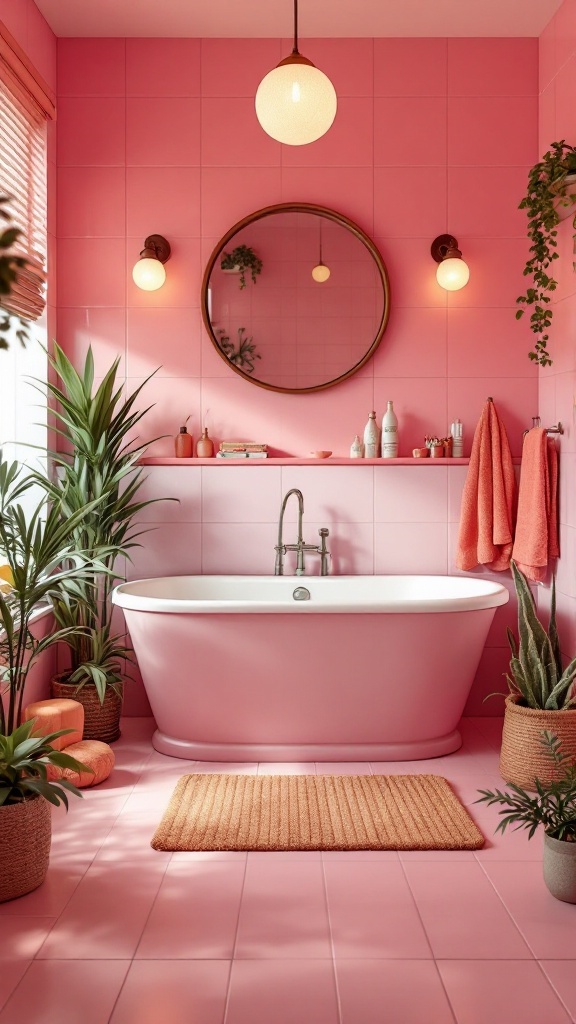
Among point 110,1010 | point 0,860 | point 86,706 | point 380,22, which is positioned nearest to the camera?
point 110,1010

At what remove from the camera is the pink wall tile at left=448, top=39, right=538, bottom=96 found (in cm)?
398

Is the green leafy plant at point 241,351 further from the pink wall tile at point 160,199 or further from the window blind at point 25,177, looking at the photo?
the window blind at point 25,177

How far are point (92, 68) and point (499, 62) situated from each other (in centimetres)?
190

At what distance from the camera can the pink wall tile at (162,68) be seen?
157 inches

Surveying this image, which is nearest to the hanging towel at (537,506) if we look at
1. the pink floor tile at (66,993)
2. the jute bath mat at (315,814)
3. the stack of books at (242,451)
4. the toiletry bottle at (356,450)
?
the toiletry bottle at (356,450)

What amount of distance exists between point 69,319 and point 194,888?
106 inches

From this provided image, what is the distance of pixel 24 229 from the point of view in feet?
11.8

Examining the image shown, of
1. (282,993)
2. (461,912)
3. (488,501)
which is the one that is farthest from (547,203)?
(282,993)

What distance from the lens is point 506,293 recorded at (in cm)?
402

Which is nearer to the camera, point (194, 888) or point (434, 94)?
point (194, 888)

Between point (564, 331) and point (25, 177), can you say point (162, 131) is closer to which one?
point (25, 177)

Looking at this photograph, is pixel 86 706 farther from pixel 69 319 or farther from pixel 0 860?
pixel 69 319

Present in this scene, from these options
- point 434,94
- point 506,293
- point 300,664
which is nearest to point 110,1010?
point 300,664

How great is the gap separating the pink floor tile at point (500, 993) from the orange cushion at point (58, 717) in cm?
166
